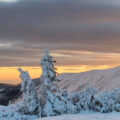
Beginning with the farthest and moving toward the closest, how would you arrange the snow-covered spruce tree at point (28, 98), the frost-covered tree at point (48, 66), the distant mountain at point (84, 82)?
the distant mountain at point (84, 82) → the frost-covered tree at point (48, 66) → the snow-covered spruce tree at point (28, 98)

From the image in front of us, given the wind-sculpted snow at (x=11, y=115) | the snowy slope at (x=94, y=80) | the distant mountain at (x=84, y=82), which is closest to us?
the wind-sculpted snow at (x=11, y=115)

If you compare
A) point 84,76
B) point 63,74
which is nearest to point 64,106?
point 84,76

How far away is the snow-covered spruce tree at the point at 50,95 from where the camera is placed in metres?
26.8

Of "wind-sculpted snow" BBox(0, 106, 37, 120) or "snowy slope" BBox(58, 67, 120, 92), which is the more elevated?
"snowy slope" BBox(58, 67, 120, 92)

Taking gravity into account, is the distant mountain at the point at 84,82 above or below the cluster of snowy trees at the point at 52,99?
above

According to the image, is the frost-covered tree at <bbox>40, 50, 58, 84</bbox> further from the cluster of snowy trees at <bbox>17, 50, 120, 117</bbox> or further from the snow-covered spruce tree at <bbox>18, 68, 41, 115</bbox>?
the snow-covered spruce tree at <bbox>18, 68, 41, 115</bbox>

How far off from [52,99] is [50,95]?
18.8 inches

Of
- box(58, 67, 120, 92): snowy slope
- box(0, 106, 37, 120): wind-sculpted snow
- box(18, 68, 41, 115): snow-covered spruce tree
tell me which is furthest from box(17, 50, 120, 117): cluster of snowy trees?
box(58, 67, 120, 92): snowy slope

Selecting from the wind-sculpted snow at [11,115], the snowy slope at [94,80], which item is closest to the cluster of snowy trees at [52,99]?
the wind-sculpted snow at [11,115]

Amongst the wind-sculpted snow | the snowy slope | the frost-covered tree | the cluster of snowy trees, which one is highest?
the snowy slope

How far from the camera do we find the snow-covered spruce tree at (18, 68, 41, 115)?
2658 cm

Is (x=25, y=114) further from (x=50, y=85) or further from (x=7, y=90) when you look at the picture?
(x=7, y=90)

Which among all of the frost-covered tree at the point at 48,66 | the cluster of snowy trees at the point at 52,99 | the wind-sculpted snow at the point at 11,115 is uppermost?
the frost-covered tree at the point at 48,66

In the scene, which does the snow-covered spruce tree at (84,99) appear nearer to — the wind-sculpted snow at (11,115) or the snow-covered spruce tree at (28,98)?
the snow-covered spruce tree at (28,98)
